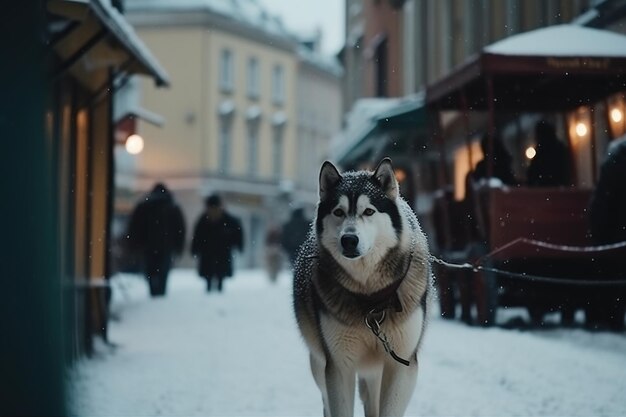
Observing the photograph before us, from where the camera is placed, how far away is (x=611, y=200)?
10.2 meters

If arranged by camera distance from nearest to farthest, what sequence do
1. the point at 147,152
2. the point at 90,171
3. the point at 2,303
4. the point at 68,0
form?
the point at 2,303 < the point at 68,0 < the point at 90,171 < the point at 147,152

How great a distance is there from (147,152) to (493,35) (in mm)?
31811

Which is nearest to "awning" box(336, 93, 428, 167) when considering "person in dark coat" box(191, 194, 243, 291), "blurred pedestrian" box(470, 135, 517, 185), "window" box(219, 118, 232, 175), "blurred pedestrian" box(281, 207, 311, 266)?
"blurred pedestrian" box(281, 207, 311, 266)

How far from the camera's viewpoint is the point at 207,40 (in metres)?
49.0

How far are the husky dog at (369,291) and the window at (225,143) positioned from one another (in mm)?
45735

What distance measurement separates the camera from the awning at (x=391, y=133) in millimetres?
16422

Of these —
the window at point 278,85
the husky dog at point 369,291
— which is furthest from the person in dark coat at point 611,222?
the window at point 278,85

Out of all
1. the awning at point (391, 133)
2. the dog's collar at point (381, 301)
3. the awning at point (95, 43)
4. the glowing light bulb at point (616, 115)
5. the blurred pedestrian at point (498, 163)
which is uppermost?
the awning at point (95, 43)

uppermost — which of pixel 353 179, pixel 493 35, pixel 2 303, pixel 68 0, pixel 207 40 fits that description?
pixel 207 40

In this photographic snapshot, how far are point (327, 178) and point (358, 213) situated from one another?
30cm

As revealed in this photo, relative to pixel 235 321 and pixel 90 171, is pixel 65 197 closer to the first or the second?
pixel 90 171

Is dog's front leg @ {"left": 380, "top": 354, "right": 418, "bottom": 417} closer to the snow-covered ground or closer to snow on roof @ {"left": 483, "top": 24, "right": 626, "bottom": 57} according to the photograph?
the snow-covered ground

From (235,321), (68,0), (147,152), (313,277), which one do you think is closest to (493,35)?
(235,321)

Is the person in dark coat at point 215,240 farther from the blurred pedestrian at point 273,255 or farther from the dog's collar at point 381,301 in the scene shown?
the dog's collar at point 381,301
